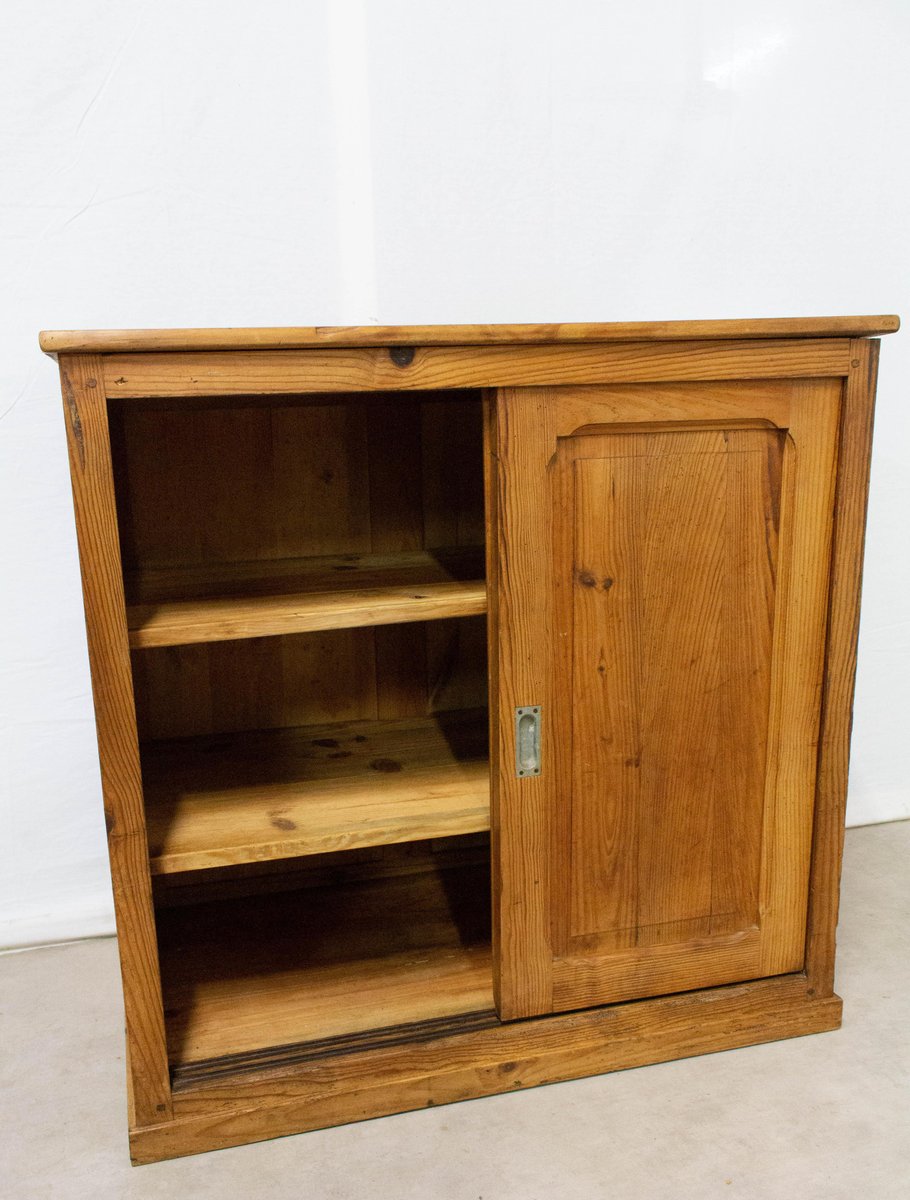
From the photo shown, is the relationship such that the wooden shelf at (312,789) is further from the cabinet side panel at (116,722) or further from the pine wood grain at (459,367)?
the pine wood grain at (459,367)

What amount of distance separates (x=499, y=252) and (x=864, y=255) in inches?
32.7

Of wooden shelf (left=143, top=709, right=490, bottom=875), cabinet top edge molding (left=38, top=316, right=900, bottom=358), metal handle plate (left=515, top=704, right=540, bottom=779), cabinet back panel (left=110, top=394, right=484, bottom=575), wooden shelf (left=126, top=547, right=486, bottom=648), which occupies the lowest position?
wooden shelf (left=143, top=709, right=490, bottom=875)

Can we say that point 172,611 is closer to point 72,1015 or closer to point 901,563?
point 72,1015

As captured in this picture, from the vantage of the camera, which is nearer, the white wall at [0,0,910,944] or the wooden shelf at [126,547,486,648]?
the wooden shelf at [126,547,486,648]

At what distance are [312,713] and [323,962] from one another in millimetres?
461

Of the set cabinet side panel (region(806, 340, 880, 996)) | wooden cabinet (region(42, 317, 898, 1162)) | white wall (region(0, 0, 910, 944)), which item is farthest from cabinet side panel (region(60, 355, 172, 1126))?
cabinet side panel (region(806, 340, 880, 996))

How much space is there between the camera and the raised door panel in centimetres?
136

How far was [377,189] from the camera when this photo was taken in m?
1.83

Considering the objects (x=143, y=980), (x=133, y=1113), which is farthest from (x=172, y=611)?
(x=133, y=1113)

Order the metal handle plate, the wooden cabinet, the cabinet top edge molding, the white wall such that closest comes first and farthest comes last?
the cabinet top edge molding → the wooden cabinet → the metal handle plate → the white wall

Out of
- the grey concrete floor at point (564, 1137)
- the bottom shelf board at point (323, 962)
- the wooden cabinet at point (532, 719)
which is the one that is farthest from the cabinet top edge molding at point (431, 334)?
the grey concrete floor at point (564, 1137)

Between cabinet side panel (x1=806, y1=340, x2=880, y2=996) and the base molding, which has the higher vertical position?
cabinet side panel (x1=806, y1=340, x2=880, y2=996)

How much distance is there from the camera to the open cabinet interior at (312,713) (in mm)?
1457

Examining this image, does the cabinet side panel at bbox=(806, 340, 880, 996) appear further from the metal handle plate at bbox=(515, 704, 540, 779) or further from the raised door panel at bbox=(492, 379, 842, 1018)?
the metal handle plate at bbox=(515, 704, 540, 779)
